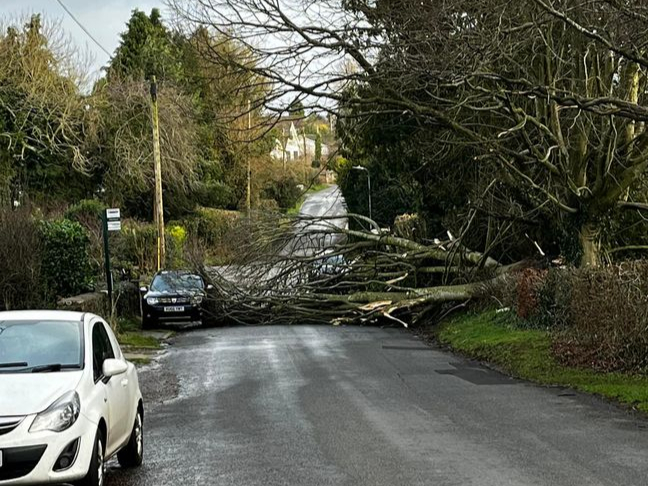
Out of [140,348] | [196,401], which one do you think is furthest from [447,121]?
[196,401]

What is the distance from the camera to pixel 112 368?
325 inches

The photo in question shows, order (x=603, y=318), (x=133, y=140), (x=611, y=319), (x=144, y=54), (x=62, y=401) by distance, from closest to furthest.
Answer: (x=62, y=401), (x=611, y=319), (x=603, y=318), (x=133, y=140), (x=144, y=54)

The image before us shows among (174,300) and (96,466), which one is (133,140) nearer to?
(174,300)

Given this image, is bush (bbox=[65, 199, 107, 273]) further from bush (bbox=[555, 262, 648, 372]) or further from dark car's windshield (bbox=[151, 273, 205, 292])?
bush (bbox=[555, 262, 648, 372])

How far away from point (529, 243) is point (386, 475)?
21.3m

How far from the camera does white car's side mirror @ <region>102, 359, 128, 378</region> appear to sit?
8.19 metres

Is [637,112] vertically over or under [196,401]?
over

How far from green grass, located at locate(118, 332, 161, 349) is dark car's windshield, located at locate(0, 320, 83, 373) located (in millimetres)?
15721

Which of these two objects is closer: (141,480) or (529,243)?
(141,480)

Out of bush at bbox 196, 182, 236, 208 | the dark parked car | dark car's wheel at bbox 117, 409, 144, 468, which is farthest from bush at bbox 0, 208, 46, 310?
bush at bbox 196, 182, 236, 208

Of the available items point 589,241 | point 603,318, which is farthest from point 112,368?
point 589,241

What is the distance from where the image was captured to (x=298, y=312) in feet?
92.4

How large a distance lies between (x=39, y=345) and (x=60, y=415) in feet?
4.63

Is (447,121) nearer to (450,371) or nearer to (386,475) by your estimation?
(450,371)
